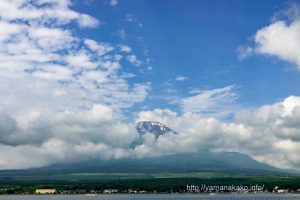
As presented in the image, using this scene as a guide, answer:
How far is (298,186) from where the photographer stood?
19862 cm
